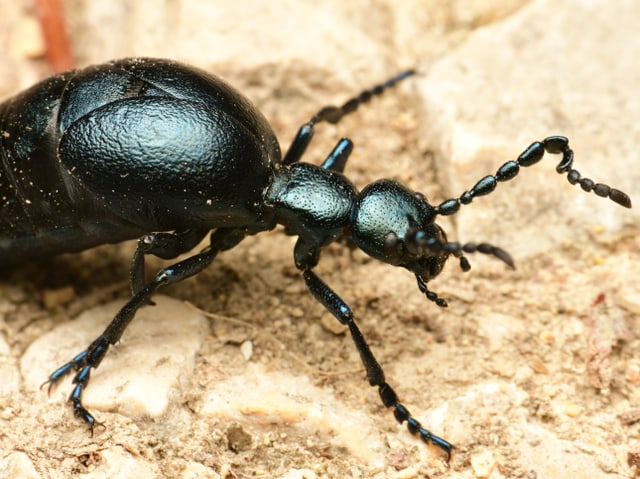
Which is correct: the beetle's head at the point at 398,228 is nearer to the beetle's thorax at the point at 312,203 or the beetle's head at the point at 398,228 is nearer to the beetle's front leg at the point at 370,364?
the beetle's thorax at the point at 312,203

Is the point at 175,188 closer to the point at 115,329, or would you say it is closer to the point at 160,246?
the point at 160,246

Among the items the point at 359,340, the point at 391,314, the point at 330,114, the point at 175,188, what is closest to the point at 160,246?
the point at 175,188

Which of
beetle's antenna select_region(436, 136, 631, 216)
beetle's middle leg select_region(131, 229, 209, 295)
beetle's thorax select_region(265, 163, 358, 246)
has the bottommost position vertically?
beetle's middle leg select_region(131, 229, 209, 295)

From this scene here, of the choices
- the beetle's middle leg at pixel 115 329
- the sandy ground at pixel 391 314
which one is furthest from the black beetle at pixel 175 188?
the sandy ground at pixel 391 314

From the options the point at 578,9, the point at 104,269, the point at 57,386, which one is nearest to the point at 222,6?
the point at 104,269

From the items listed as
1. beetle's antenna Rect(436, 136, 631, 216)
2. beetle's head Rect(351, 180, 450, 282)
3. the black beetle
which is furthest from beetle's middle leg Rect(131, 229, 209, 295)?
beetle's antenna Rect(436, 136, 631, 216)

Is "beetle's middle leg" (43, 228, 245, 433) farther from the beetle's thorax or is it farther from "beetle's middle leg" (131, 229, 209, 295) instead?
the beetle's thorax

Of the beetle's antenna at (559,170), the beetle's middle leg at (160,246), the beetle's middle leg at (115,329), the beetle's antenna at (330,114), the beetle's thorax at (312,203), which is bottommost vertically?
the beetle's middle leg at (115,329)
